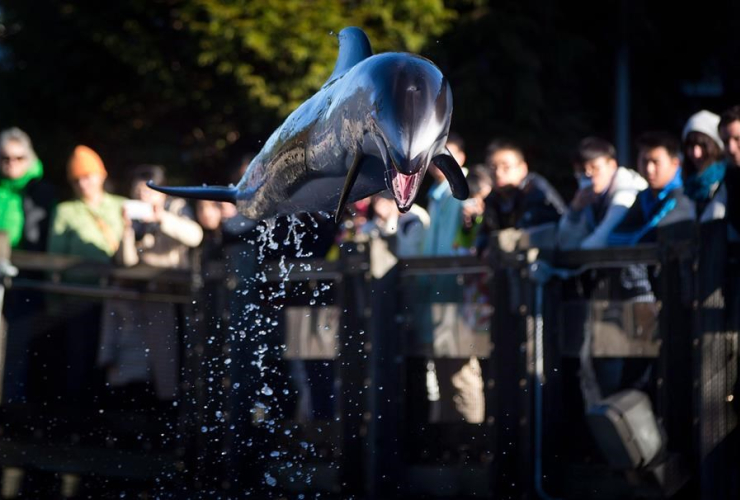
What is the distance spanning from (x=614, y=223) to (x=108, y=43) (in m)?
12.8

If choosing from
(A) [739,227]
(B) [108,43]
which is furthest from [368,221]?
(B) [108,43]

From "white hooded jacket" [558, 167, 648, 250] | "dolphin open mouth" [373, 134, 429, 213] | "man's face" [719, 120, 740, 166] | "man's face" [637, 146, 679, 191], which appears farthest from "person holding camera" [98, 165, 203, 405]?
"dolphin open mouth" [373, 134, 429, 213]

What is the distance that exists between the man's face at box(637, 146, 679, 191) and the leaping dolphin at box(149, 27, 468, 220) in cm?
413

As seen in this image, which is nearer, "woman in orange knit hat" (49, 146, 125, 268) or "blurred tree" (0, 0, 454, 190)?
"woman in orange knit hat" (49, 146, 125, 268)

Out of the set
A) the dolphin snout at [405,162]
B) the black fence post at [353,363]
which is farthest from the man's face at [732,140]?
the dolphin snout at [405,162]

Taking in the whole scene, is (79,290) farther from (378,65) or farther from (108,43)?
(108,43)

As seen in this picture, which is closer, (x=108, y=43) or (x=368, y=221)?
(x=368, y=221)

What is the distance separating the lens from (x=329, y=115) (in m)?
3.58

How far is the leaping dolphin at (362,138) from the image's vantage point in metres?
3.22

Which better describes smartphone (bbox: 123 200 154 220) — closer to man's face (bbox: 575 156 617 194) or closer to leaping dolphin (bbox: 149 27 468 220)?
man's face (bbox: 575 156 617 194)

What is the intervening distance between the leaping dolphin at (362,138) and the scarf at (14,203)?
7.04m

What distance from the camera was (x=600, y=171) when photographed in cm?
833

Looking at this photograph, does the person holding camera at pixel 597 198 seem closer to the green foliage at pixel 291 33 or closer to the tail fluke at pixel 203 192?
the tail fluke at pixel 203 192

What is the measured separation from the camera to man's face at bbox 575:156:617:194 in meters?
8.27
